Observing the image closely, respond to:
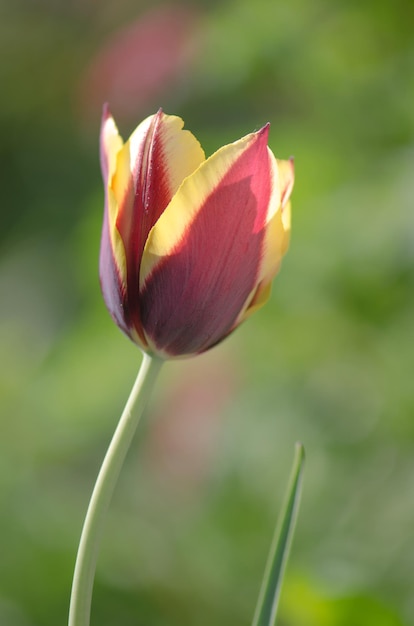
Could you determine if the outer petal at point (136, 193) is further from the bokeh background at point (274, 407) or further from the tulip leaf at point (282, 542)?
the bokeh background at point (274, 407)

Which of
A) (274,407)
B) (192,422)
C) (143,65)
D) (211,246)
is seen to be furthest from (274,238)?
(143,65)

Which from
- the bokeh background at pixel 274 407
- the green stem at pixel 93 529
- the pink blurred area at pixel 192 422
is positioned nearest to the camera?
the green stem at pixel 93 529

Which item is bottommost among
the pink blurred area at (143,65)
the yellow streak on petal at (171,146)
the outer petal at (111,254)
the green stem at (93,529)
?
the green stem at (93,529)

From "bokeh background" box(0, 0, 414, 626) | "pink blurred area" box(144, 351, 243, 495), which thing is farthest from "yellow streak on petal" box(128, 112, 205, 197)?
"pink blurred area" box(144, 351, 243, 495)

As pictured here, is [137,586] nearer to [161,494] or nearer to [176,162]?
[161,494]

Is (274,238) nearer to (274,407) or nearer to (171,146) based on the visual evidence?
(171,146)

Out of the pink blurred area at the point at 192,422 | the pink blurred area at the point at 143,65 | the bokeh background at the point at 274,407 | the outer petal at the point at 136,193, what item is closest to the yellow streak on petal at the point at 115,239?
the outer petal at the point at 136,193

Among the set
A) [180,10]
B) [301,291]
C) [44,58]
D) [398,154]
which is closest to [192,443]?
[301,291]
